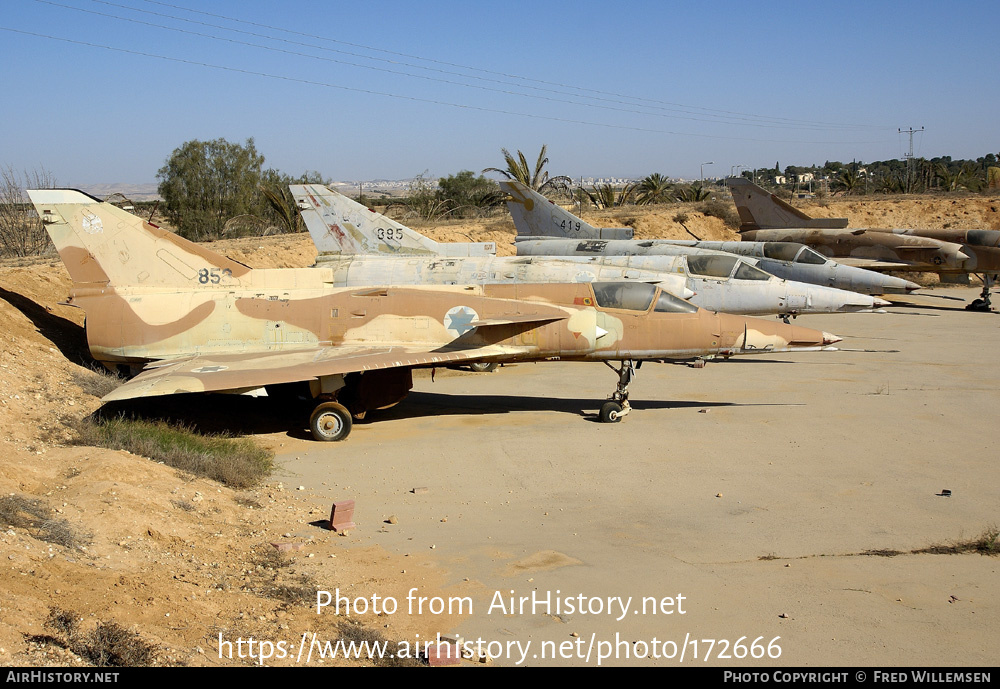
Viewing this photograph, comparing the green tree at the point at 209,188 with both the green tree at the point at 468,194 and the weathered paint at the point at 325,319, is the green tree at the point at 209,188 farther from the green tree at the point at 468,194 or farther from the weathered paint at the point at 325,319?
the weathered paint at the point at 325,319

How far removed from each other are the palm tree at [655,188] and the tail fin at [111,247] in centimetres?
3795

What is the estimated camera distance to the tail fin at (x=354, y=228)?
18.5 metres

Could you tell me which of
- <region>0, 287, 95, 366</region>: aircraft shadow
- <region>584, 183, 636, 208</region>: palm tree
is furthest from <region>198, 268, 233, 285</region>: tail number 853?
<region>584, 183, 636, 208</region>: palm tree

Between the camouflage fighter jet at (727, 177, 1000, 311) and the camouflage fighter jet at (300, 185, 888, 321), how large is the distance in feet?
34.9

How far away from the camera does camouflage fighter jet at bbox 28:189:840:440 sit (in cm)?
1285

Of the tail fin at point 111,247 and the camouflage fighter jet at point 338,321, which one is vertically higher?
the tail fin at point 111,247

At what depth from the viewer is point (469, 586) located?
6844 millimetres

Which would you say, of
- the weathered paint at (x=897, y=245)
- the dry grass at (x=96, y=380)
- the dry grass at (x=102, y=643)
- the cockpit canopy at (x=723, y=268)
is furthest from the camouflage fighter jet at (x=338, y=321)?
the weathered paint at (x=897, y=245)

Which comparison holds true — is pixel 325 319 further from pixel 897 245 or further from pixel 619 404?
pixel 897 245

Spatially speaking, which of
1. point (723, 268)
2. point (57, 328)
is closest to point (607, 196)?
point (723, 268)

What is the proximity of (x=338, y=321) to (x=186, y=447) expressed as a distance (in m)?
3.64

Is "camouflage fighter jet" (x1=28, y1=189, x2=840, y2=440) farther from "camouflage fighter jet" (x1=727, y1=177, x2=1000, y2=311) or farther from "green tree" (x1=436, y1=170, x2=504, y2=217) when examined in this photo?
"green tree" (x1=436, y1=170, x2=504, y2=217)
